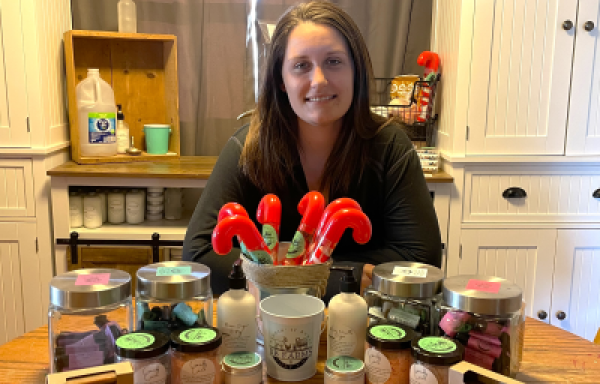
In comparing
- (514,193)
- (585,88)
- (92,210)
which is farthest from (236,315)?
(585,88)

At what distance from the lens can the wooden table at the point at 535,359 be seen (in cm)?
78

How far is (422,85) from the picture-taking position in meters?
2.16

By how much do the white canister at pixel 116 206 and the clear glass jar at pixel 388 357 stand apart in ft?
5.34

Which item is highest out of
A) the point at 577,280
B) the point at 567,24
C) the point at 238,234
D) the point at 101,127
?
the point at 567,24

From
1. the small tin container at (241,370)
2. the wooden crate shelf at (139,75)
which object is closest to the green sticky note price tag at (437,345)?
the small tin container at (241,370)

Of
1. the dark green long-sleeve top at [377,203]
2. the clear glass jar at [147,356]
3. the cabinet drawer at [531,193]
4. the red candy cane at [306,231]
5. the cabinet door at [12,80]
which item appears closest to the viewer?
the clear glass jar at [147,356]

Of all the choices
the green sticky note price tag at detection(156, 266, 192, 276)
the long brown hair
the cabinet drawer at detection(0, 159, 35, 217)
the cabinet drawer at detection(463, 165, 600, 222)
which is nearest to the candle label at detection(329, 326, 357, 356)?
the green sticky note price tag at detection(156, 266, 192, 276)

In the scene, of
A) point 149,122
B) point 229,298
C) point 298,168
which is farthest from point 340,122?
point 149,122

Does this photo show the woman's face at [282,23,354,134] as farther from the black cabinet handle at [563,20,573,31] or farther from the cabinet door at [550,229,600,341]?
the cabinet door at [550,229,600,341]

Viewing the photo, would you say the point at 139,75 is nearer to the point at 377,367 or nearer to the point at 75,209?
the point at 75,209

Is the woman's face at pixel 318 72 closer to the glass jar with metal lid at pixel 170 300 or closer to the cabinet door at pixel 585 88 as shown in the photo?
the glass jar with metal lid at pixel 170 300

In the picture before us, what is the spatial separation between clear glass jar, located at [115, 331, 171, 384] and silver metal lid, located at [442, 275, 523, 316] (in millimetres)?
408

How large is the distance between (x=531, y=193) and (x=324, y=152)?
1.07 metres

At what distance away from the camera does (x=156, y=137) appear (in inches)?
90.6
